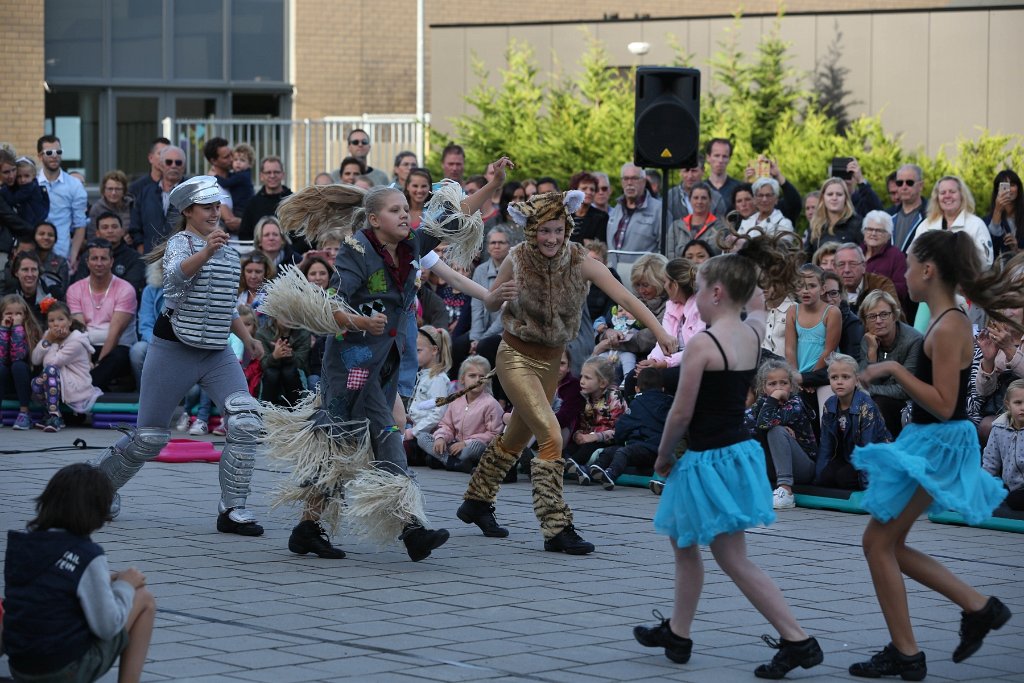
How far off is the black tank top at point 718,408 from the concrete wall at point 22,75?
65.3 feet

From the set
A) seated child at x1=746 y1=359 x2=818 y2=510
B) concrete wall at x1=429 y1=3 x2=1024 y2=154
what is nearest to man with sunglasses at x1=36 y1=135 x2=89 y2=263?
concrete wall at x1=429 y1=3 x2=1024 y2=154

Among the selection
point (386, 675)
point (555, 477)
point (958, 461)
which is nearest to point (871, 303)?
point (555, 477)

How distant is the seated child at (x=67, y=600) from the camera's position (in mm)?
5102

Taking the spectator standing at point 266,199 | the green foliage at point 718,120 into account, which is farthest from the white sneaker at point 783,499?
the green foliage at point 718,120

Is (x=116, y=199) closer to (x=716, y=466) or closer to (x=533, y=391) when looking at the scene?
(x=533, y=391)

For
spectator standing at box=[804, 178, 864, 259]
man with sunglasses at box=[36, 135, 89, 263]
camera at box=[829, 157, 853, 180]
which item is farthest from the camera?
man with sunglasses at box=[36, 135, 89, 263]

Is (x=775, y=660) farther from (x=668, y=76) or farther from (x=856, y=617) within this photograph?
(x=668, y=76)

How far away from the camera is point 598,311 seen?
45.4 feet

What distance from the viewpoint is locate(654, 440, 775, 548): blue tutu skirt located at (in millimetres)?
5938

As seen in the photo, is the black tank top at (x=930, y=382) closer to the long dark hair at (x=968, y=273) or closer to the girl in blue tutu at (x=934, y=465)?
the girl in blue tutu at (x=934, y=465)

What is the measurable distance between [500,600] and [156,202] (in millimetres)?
9908

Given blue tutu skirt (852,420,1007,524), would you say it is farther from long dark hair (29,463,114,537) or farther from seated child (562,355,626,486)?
seated child (562,355,626,486)

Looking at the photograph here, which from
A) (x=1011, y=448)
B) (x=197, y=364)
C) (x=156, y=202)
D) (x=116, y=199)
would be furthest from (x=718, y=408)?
(x=116, y=199)

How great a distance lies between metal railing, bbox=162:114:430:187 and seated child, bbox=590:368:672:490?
13284mm
